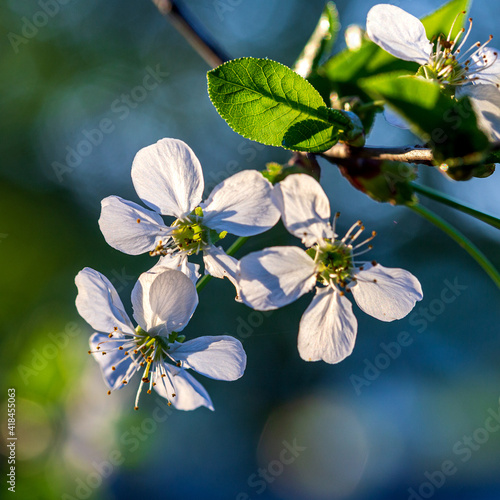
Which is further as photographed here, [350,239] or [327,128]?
[350,239]

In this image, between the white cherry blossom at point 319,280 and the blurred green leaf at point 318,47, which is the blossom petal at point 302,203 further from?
the blurred green leaf at point 318,47

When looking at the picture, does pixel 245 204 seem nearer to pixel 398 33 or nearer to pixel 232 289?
pixel 398 33

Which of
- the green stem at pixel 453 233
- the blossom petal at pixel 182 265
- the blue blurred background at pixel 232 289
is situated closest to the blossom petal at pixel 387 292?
the green stem at pixel 453 233

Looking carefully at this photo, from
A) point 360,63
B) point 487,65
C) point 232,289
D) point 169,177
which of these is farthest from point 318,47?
point 232,289

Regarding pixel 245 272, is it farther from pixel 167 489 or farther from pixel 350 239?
pixel 167 489

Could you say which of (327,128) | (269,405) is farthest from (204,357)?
(269,405)

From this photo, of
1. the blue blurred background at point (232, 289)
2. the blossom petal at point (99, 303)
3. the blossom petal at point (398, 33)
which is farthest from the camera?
the blue blurred background at point (232, 289)

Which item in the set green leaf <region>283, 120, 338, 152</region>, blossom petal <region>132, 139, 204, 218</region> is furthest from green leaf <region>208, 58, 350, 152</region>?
blossom petal <region>132, 139, 204, 218</region>
